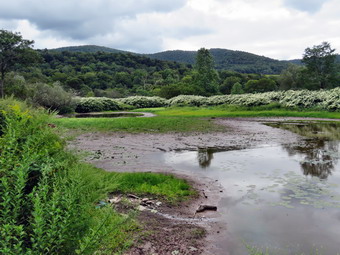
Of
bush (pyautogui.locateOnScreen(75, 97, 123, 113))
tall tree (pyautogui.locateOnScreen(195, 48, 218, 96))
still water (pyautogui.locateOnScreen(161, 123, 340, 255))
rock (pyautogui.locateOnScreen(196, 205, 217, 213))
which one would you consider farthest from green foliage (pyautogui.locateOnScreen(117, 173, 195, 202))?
tall tree (pyautogui.locateOnScreen(195, 48, 218, 96))

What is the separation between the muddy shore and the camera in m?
5.87

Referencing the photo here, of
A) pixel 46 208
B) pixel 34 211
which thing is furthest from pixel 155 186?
pixel 46 208

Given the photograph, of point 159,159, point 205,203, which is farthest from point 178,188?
point 159,159

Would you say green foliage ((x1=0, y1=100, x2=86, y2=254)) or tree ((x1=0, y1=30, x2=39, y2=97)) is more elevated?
tree ((x1=0, y1=30, x2=39, y2=97))

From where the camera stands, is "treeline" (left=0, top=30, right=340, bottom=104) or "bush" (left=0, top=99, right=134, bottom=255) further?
"treeline" (left=0, top=30, right=340, bottom=104)

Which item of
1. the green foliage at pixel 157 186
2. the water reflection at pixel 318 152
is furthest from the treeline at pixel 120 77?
the water reflection at pixel 318 152

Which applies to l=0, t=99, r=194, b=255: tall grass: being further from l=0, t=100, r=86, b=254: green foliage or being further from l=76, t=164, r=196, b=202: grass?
l=76, t=164, r=196, b=202: grass

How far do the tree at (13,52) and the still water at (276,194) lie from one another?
41.5 meters

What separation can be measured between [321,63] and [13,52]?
224ft

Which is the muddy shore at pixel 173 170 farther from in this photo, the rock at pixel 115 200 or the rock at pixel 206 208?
the rock at pixel 115 200

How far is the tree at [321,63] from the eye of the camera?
224 ft

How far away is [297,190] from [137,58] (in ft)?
517

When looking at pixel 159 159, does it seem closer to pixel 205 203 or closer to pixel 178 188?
pixel 178 188

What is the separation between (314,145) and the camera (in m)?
16.9
